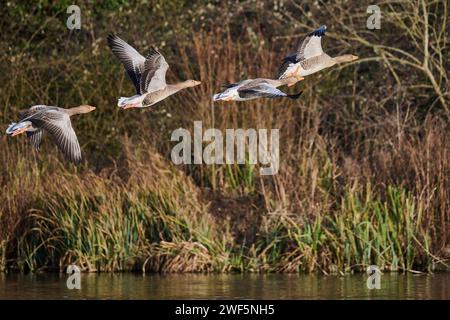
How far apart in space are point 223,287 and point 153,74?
2.36 meters

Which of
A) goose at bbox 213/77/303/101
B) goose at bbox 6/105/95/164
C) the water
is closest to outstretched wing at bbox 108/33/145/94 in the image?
goose at bbox 6/105/95/164

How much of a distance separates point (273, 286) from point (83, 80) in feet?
23.4

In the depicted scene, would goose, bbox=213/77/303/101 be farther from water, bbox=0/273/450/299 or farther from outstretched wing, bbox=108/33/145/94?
water, bbox=0/273/450/299

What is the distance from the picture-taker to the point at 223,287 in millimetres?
12898

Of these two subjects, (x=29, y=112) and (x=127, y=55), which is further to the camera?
(x=127, y=55)

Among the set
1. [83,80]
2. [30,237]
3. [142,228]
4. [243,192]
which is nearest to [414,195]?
[243,192]

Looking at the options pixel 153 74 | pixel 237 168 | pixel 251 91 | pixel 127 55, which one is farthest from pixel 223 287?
pixel 237 168

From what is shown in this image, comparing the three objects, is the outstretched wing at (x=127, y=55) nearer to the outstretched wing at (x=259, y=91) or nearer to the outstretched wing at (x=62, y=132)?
the outstretched wing at (x=62, y=132)

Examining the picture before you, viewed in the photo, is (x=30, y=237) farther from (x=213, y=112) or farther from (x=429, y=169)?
(x=429, y=169)

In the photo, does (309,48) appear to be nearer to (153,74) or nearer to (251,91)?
(251,91)

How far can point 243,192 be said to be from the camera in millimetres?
15820

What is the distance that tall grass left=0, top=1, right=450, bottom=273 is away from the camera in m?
14.4

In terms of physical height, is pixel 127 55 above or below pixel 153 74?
above
